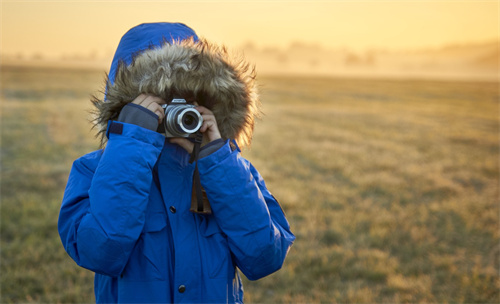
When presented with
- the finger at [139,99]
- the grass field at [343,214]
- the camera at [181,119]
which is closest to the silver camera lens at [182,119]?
the camera at [181,119]

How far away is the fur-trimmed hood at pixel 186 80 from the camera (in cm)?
182

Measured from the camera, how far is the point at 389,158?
10.5 m

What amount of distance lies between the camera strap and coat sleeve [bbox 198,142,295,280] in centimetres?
5

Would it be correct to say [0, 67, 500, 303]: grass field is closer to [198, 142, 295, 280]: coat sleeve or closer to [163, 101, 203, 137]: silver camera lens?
[163, 101, 203, 137]: silver camera lens

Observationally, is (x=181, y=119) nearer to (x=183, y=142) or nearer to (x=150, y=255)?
(x=183, y=142)

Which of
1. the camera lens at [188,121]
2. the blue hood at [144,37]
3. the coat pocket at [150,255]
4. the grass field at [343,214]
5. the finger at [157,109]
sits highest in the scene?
the blue hood at [144,37]

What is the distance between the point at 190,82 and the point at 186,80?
0.07ft

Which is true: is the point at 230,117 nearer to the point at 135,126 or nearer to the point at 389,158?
the point at 135,126

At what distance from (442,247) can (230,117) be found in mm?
4621

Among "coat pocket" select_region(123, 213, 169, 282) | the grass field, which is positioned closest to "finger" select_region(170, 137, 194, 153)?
"coat pocket" select_region(123, 213, 169, 282)

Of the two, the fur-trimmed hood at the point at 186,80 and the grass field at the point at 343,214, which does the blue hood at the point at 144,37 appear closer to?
the fur-trimmed hood at the point at 186,80

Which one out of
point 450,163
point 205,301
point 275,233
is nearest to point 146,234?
point 205,301

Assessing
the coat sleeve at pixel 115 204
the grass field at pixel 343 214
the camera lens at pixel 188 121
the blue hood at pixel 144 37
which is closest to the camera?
the coat sleeve at pixel 115 204

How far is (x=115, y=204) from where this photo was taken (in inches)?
64.1
